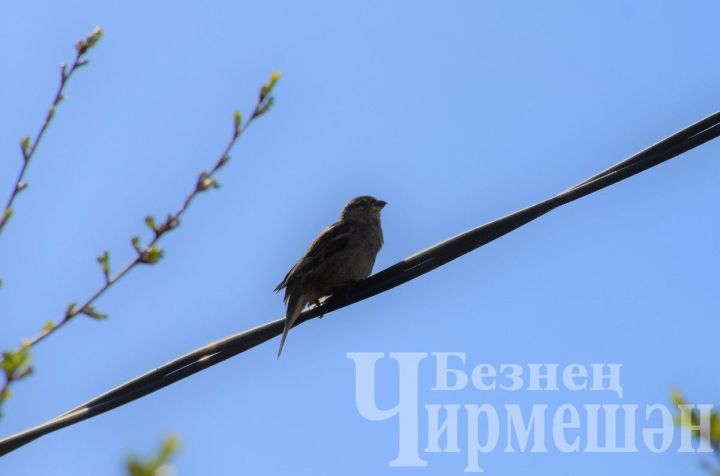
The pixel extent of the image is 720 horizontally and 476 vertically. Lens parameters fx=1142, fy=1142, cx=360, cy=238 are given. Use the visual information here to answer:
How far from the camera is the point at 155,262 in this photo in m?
3.14

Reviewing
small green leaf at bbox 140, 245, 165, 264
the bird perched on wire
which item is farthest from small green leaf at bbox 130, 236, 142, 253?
the bird perched on wire

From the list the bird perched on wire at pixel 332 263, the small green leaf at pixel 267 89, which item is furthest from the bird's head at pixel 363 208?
the small green leaf at pixel 267 89

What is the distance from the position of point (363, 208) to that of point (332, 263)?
1.08 metres

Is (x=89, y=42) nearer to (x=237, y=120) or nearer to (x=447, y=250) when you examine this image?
(x=237, y=120)

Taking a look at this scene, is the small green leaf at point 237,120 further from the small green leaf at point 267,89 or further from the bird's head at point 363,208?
the bird's head at point 363,208

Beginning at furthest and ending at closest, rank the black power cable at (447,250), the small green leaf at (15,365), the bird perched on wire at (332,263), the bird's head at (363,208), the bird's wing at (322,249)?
Result: the bird's head at (363,208)
the bird's wing at (322,249)
the bird perched on wire at (332,263)
the black power cable at (447,250)
the small green leaf at (15,365)

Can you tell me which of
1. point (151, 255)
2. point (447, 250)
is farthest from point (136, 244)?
point (447, 250)

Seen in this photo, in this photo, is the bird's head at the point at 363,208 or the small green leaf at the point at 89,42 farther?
the bird's head at the point at 363,208

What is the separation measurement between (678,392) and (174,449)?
1.14 metres

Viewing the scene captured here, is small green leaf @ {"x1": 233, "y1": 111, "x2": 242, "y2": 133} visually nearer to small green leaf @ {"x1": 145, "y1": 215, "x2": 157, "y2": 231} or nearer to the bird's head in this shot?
small green leaf @ {"x1": 145, "y1": 215, "x2": 157, "y2": 231}

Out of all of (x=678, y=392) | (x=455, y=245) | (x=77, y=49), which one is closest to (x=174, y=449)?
(x=678, y=392)

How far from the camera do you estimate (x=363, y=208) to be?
8867 mm

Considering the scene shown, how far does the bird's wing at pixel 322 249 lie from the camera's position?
7.88 meters

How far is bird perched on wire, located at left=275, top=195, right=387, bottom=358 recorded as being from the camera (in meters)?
7.76
